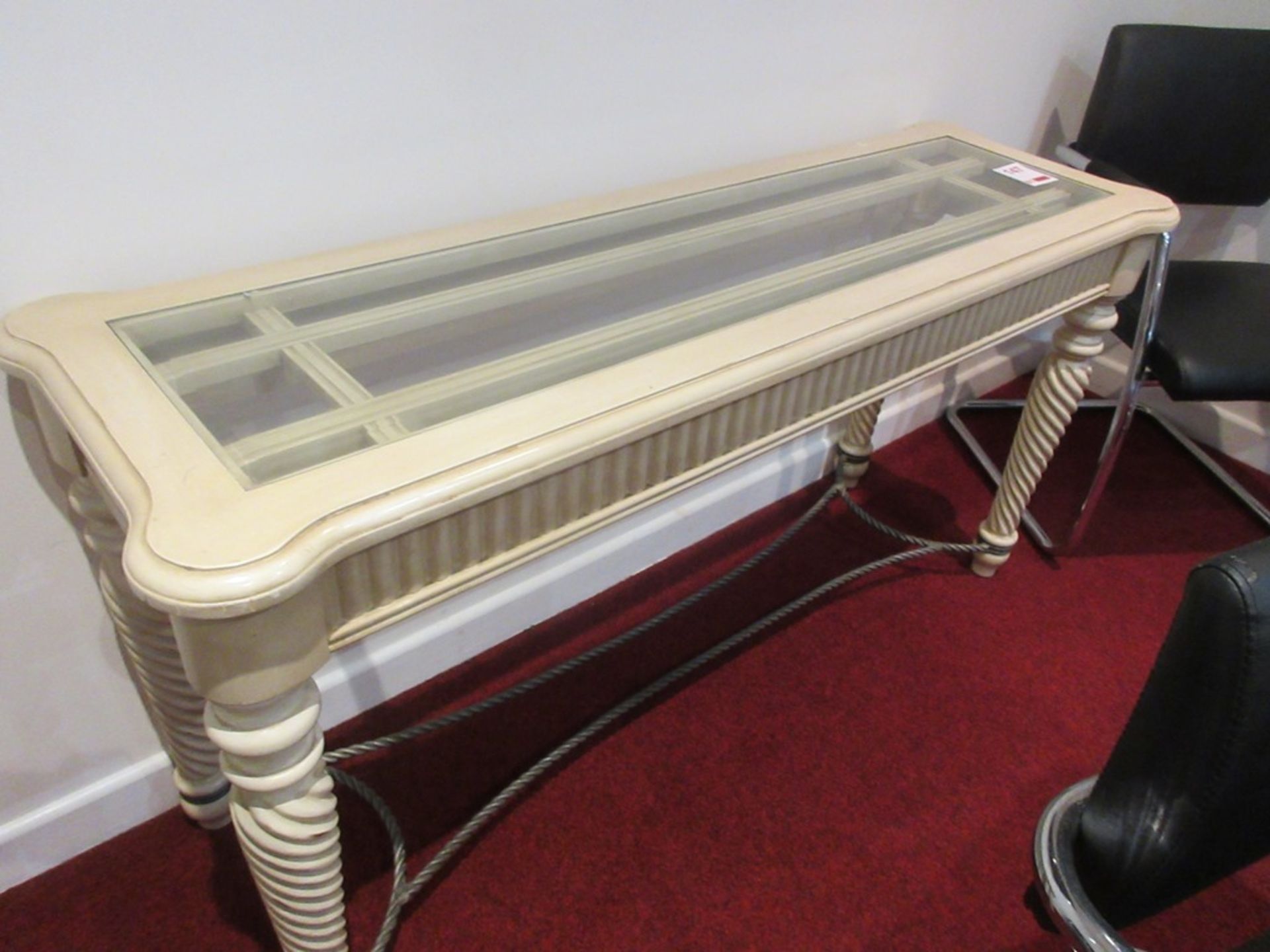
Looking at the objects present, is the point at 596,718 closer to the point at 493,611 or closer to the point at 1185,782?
the point at 493,611

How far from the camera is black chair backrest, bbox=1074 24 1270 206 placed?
1589 millimetres

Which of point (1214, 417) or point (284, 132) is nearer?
point (284, 132)

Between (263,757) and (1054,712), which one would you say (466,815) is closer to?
(263,757)

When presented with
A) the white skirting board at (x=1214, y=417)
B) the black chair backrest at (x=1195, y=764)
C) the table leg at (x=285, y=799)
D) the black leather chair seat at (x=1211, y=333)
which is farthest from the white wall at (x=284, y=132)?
the white skirting board at (x=1214, y=417)

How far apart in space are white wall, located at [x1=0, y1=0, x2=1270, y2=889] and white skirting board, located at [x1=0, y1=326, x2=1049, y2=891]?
0.02 metres

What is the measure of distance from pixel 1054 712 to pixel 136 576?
4.53ft

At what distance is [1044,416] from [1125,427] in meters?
0.25

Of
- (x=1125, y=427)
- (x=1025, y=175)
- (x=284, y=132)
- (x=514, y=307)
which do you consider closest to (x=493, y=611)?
(x=514, y=307)

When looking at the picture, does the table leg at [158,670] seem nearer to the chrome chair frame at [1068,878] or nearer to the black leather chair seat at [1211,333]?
the chrome chair frame at [1068,878]

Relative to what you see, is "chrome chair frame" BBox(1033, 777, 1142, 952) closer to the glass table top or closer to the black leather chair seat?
the glass table top

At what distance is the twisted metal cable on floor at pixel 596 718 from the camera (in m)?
1.07

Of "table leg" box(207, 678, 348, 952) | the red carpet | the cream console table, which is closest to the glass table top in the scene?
the cream console table

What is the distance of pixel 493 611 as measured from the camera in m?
1.40

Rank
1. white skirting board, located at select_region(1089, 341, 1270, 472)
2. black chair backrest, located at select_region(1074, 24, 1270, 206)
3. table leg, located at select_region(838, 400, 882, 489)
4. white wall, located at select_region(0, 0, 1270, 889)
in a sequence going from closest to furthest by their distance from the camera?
1. white wall, located at select_region(0, 0, 1270, 889)
2. black chair backrest, located at select_region(1074, 24, 1270, 206)
3. table leg, located at select_region(838, 400, 882, 489)
4. white skirting board, located at select_region(1089, 341, 1270, 472)
